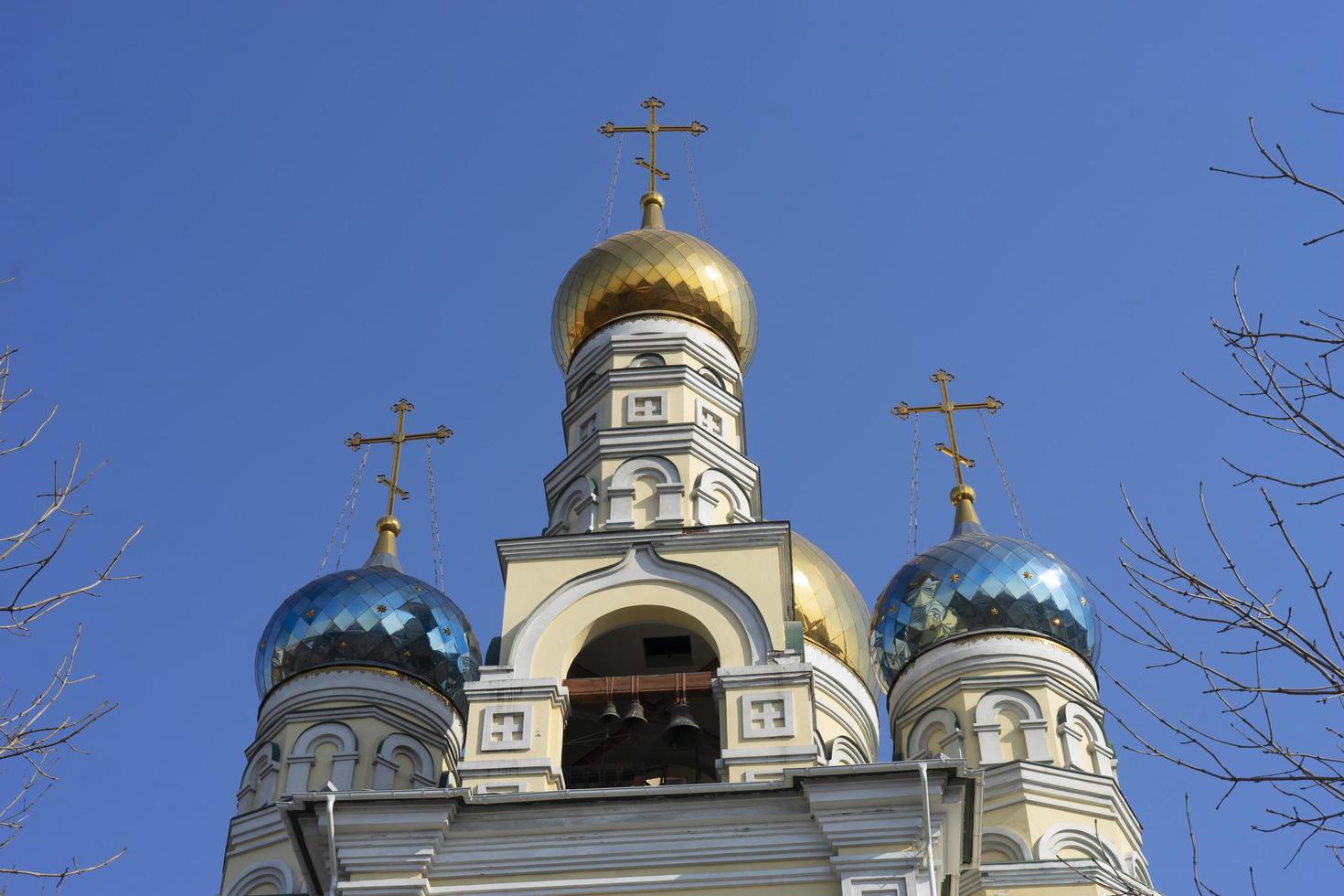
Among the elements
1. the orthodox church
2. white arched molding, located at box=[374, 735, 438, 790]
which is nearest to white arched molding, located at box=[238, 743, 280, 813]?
the orthodox church

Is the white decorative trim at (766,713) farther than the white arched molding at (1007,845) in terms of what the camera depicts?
No

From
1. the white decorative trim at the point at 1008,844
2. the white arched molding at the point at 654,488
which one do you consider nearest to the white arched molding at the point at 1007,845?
the white decorative trim at the point at 1008,844

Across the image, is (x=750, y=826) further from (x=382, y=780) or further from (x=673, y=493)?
(x=382, y=780)

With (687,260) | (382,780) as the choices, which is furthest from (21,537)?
(687,260)

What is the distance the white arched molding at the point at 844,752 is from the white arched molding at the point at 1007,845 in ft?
5.78

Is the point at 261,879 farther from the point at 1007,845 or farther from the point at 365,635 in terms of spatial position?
the point at 1007,845

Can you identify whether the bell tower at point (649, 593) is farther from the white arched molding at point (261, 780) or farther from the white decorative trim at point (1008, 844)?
the white arched molding at point (261, 780)

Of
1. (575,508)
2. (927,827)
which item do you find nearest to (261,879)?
(575,508)

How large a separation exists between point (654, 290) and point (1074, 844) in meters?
4.57

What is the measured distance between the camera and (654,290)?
535 inches

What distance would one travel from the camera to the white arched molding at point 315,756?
1290 cm

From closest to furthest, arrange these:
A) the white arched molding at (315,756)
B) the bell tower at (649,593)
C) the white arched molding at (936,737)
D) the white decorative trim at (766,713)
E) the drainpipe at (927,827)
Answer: the drainpipe at (927,827), the white decorative trim at (766,713), the bell tower at (649,593), the white arched molding at (315,756), the white arched molding at (936,737)

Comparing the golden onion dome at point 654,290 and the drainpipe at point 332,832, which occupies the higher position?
the golden onion dome at point 654,290

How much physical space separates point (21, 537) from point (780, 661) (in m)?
5.11
